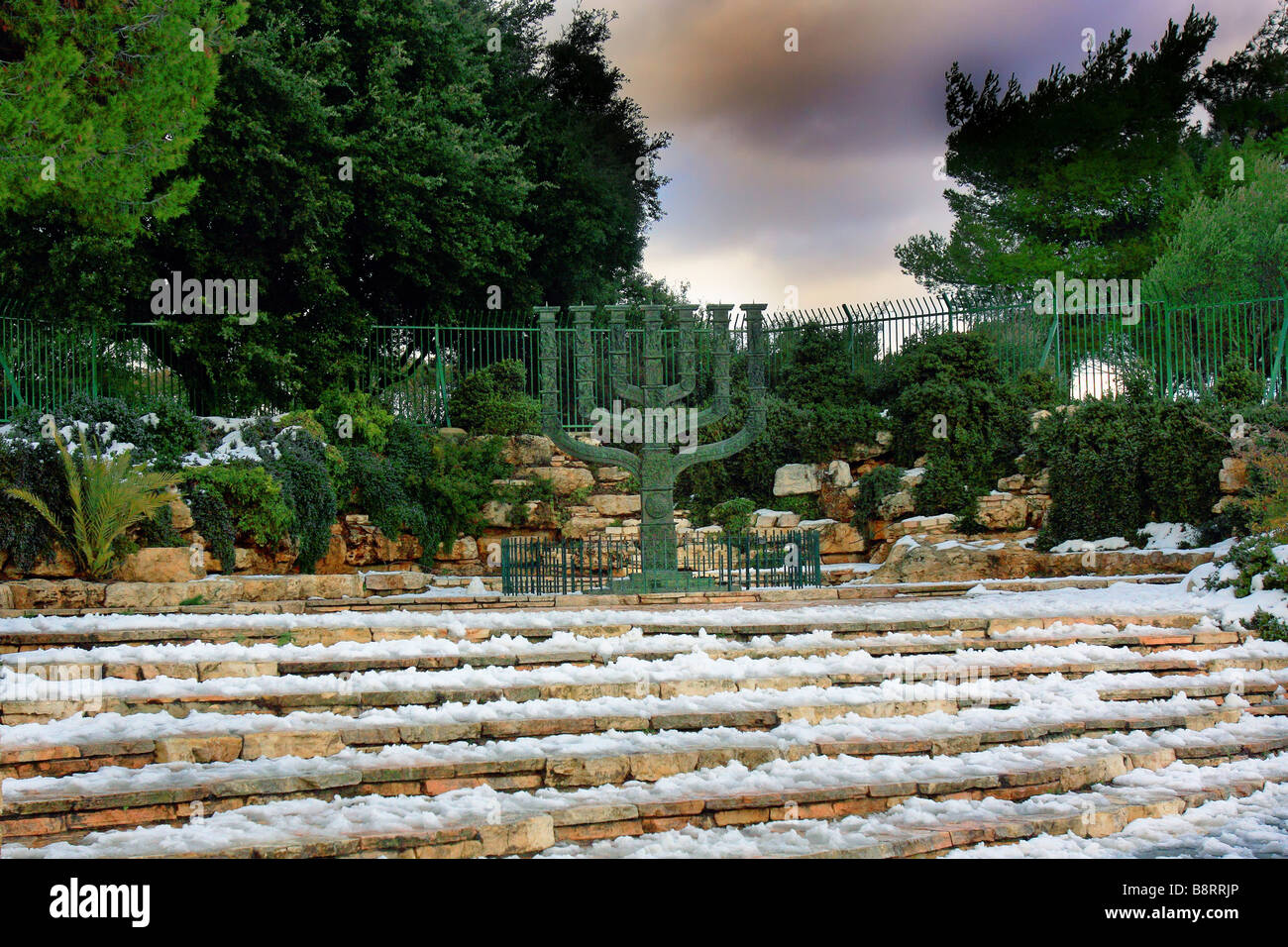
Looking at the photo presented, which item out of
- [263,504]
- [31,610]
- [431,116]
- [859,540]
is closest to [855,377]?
[859,540]

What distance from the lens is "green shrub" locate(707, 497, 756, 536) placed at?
16.2 metres

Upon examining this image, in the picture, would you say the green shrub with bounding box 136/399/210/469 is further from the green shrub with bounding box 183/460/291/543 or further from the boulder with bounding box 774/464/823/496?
the boulder with bounding box 774/464/823/496

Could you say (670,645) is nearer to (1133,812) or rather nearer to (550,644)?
(550,644)

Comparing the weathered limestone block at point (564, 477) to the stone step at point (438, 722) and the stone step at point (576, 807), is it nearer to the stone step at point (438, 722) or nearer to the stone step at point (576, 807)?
the stone step at point (438, 722)

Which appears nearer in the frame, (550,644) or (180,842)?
(180,842)

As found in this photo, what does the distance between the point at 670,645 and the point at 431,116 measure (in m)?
13.0

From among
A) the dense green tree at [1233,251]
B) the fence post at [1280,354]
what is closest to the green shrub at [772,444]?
the fence post at [1280,354]

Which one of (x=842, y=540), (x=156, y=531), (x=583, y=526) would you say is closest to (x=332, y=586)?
(x=156, y=531)

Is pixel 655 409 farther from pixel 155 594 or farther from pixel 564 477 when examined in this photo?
pixel 155 594

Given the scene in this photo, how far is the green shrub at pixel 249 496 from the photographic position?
12.2m

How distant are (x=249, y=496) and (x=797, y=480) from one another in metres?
8.27

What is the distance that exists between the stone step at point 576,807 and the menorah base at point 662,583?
17.9ft

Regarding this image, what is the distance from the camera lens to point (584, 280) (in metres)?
20.9
